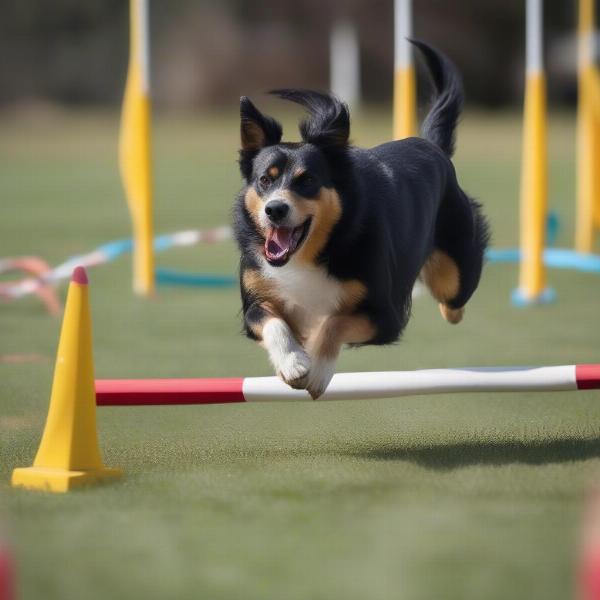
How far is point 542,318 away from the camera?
8.44 metres

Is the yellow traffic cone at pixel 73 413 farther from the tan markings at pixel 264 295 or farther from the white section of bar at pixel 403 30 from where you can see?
the white section of bar at pixel 403 30

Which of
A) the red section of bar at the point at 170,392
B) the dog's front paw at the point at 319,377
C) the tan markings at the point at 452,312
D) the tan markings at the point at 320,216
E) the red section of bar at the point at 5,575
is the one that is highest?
the tan markings at the point at 320,216

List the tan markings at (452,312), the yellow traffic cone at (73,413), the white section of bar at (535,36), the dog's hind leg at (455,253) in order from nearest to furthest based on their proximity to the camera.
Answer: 1. the yellow traffic cone at (73,413)
2. the dog's hind leg at (455,253)
3. the tan markings at (452,312)
4. the white section of bar at (535,36)

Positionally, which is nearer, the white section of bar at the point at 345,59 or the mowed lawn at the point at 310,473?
the mowed lawn at the point at 310,473

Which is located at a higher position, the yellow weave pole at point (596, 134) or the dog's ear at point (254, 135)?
the dog's ear at point (254, 135)

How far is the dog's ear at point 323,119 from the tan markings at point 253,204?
0.27 metres

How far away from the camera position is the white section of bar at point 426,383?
458 centimetres

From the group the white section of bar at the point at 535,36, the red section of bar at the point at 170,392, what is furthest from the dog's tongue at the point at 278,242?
the white section of bar at the point at 535,36

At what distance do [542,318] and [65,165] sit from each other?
15.0m

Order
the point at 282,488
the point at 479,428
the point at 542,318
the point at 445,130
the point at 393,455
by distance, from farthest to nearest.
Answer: the point at 542,318
the point at 445,130
the point at 479,428
the point at 393,455
the point at 282,488

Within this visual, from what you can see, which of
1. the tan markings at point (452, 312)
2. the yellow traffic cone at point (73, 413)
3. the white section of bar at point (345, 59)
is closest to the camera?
the yellow traffic cone at point (73, 413)

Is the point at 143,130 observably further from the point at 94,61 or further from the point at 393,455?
the point at 94,61

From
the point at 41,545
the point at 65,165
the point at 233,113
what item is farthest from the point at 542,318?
the point at 233,113

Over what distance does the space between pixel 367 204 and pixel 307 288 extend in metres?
0.37
